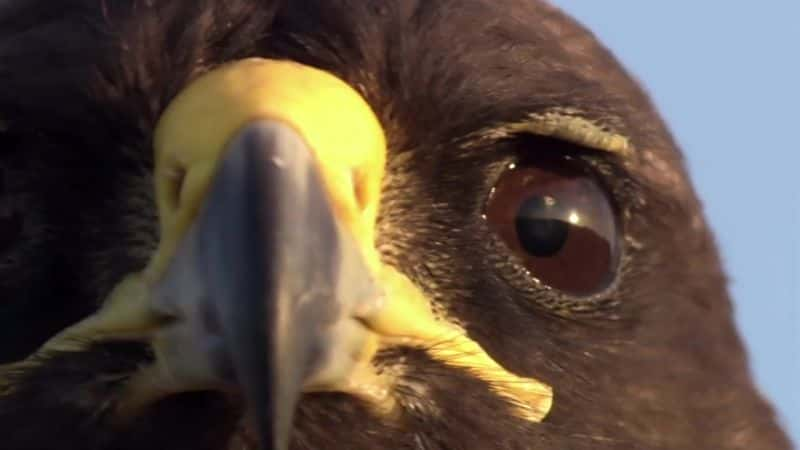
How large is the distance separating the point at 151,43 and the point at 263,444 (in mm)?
913

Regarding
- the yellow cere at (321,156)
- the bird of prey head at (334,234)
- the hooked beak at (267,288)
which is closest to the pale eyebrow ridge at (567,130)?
the bird of prey head at (334,234)

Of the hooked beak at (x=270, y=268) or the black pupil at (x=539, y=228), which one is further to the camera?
the black pupil at (x=539, y=228)

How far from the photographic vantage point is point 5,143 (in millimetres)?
3828

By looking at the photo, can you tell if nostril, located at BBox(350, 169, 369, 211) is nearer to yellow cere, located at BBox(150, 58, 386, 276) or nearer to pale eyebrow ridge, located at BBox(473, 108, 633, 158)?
yellow cere, located at BBox(150, 58, 386, 276)

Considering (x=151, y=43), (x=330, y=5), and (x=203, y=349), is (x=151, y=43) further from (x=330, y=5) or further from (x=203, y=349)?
(x=203, y=349)

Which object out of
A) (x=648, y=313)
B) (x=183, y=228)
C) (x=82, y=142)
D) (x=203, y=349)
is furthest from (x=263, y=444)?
(x=648, y=313)

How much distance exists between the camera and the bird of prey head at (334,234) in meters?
3.34

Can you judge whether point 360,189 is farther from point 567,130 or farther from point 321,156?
point 567,130

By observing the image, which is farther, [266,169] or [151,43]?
[151,43]

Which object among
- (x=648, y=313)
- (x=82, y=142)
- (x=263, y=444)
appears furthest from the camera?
(x=648, y=313)

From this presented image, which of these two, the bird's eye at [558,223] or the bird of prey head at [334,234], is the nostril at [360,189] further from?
the bird's eye at [558,223]

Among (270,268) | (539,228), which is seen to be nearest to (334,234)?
(270,268)

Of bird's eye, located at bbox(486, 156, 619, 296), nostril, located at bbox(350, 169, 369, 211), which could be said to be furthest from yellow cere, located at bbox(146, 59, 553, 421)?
bird's eye, located at bbox(486, 156, 619, 296)

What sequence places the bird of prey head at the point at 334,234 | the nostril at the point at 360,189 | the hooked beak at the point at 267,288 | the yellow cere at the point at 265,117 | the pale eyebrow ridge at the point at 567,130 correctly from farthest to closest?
1. the pale eyebrow ridge at the point at 567,130
2. the nostril at the point at 360,189
3. the yellow cere at the point at 265,117
4. the bird of prey head at the point at 334,234
5. the hooked beak at the point at 267,288
